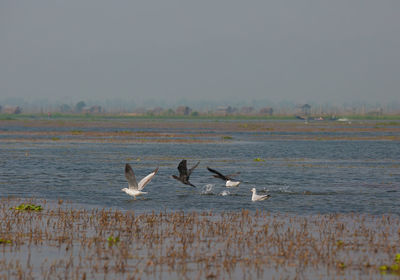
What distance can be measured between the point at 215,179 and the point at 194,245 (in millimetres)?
17083

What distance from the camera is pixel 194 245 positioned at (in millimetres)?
16672

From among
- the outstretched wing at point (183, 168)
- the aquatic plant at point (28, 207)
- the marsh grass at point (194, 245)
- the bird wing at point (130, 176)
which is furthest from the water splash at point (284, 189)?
the aquatic plant at point (28, 207)

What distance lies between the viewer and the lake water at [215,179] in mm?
24812

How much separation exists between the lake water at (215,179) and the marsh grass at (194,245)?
2.83 m

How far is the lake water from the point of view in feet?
81.4

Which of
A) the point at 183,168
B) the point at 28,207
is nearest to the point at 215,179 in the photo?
the point at 183,168

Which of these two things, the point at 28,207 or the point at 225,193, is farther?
the point at 225,193

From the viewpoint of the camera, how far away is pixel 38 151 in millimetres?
53000

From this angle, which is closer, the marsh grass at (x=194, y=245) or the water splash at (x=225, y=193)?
the marsh grass at (x=194, y=245)

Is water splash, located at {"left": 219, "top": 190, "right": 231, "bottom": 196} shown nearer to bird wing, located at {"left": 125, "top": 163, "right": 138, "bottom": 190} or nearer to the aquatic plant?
bird wing, located at {"left": 125, "top": 163, "right": 138, "bottom": 190}

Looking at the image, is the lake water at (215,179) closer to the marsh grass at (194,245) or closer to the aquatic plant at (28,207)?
the aquatic plant at (28,207)

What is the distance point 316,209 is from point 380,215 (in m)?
2.25

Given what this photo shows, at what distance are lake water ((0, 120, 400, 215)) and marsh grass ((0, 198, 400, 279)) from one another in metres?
2.83

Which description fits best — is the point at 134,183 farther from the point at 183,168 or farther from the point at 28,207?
the point at 28,207
